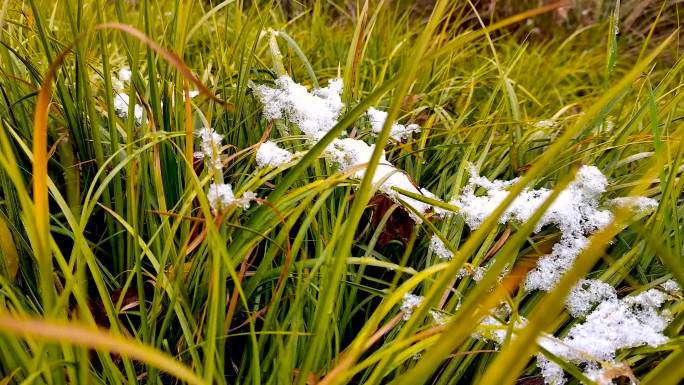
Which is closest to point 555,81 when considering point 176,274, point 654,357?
point 654,357

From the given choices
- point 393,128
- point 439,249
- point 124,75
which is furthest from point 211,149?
point 124,75

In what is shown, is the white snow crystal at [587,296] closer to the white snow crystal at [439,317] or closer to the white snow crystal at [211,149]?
the white snow crystal at [439,317]

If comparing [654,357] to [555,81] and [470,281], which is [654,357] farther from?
[555,81]

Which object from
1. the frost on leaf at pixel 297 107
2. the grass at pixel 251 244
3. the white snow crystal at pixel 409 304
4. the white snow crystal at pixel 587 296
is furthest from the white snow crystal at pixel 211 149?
the white snow crystal at pixel 587 296

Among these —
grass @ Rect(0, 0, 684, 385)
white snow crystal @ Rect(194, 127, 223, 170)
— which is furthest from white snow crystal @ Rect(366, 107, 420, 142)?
white snow crystal @ Rect(194, 127, 223, 170)

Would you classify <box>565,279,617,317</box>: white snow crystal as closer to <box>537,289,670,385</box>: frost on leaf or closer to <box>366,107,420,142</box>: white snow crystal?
<box>537,289,670,385</box>: frost on leaf
